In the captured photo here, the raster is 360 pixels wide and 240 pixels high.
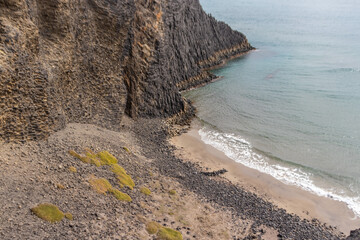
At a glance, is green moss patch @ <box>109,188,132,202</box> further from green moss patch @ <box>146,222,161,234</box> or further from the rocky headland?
green moss patch @ <box>146,222,161,234</box>

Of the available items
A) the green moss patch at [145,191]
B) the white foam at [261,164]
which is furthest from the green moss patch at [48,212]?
the white foam at [261,164]

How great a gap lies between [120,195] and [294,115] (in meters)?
39.5

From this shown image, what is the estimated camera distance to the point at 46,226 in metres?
19.7

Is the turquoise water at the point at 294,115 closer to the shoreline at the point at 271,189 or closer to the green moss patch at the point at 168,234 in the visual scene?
the shoreline at the point at 271,189

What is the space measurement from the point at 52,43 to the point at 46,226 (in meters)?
18.9

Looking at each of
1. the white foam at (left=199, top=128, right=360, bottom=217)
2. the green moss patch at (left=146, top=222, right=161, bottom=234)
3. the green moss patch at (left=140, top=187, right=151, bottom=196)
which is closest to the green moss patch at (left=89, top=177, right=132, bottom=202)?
the green moss patch at (left=140, top=187, right=151, bottom=196)

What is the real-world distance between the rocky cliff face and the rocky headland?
10 cm

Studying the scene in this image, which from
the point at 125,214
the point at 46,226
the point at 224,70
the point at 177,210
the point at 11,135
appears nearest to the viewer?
the point at 46,226

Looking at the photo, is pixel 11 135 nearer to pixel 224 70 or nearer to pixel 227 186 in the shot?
pixel 227 186

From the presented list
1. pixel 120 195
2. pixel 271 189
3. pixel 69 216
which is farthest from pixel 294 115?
pixel 69 216

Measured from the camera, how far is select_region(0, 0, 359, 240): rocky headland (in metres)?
22.5

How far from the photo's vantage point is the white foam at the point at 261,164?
36.2 meters

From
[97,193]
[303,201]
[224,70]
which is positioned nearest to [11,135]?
[97,193]

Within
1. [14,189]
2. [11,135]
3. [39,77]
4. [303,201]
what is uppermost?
[39,77]
